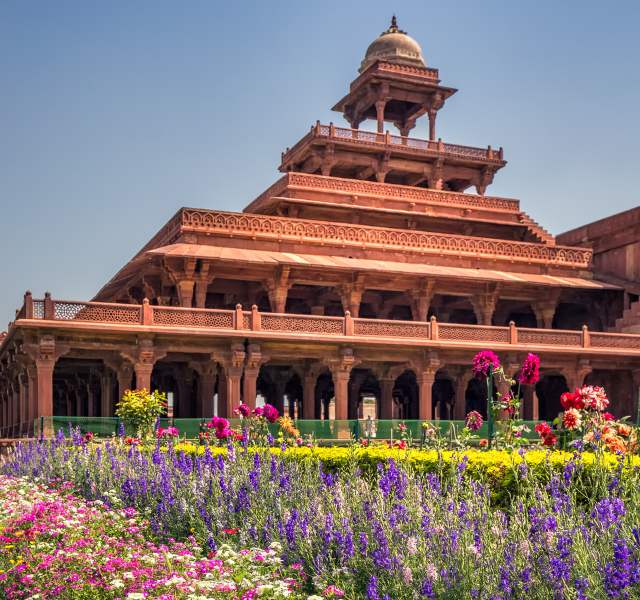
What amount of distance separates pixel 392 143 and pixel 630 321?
1265cm

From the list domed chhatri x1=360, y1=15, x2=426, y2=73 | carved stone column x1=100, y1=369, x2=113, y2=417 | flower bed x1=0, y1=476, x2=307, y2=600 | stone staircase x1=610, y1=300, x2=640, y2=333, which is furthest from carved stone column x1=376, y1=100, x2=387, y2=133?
flower bed x1=0, y1=476, x2=307, y2=600

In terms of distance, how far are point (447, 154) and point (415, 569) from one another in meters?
35.0

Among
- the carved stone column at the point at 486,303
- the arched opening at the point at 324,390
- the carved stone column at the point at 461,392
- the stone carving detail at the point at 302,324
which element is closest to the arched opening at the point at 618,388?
the carved stone column at the point at 486,303

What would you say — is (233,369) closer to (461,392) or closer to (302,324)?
(302,324)

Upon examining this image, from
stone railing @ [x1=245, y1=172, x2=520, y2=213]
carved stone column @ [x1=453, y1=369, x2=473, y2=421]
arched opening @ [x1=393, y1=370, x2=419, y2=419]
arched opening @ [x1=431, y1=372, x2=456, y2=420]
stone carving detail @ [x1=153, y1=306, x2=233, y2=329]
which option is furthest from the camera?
arched opening @ [x1=431, y1=372, x2=456, y2=420]

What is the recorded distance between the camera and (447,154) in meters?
39.6

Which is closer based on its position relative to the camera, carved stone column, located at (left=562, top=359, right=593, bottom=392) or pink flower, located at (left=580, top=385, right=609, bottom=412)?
pink flower, located at (left=580, top=385, right=609, bottom=412)

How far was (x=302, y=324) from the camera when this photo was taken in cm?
2727

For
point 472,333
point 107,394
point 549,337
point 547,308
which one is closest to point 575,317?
point 547,308

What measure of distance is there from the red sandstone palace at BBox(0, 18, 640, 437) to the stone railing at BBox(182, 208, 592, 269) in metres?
0.06

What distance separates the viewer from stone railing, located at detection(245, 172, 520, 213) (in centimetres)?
3428

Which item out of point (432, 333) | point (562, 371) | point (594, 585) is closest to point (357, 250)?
point (432, 333)

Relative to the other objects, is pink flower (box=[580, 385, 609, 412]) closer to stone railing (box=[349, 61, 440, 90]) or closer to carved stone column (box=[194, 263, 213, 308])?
carved stone column (box=[194, 263, 213, 308])

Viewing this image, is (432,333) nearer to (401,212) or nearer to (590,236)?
(401,212)
